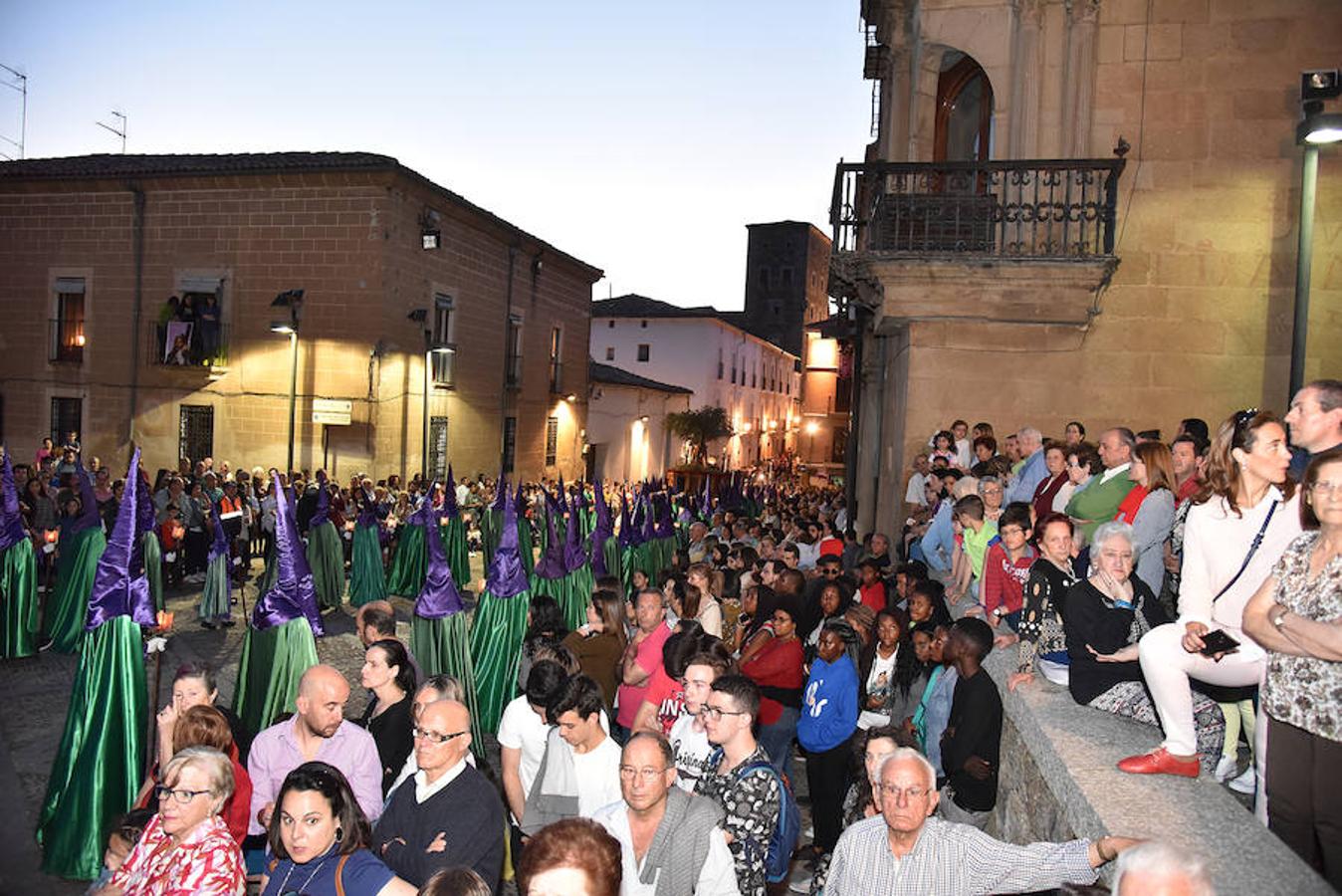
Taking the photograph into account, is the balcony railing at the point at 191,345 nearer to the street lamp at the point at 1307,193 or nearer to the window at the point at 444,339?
the window at the point at 444,339

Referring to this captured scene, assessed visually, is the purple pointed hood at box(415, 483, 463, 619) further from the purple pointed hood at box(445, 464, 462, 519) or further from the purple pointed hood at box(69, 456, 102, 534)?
the purple pointed hood at box(445, 464, 462, 519)

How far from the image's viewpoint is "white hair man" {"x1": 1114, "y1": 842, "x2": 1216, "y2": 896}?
229 centimetres

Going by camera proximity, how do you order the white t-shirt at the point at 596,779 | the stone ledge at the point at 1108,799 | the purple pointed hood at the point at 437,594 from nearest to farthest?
the stone ledge at the point at 1108,799 → the white t-shirt at the point at 596,779 → the purple pointed hood at the point at 437,594

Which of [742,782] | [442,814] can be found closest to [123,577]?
[442,814]

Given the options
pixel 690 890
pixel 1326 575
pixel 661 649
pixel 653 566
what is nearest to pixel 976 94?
pixel 653 566

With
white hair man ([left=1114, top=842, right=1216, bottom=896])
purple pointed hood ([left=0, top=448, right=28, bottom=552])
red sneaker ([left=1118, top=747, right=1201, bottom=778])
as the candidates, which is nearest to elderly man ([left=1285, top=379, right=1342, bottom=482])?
red sneaker ([left=1118, top=747, right=1201, bottom=778])

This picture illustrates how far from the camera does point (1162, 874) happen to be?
2.30m

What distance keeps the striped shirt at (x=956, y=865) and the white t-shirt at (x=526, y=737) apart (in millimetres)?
1931

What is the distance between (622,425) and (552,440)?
314 inches

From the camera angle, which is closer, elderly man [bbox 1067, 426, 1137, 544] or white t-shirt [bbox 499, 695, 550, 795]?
white t-shirt [bbox 499, 695, 550, 795]

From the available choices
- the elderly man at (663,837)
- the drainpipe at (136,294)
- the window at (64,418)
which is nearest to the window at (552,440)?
the drainpipe at (136,294)

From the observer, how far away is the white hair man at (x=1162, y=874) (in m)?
2.29

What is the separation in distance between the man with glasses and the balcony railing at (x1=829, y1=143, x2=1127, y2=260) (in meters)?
6.73

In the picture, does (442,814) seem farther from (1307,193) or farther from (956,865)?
(1307,193)
